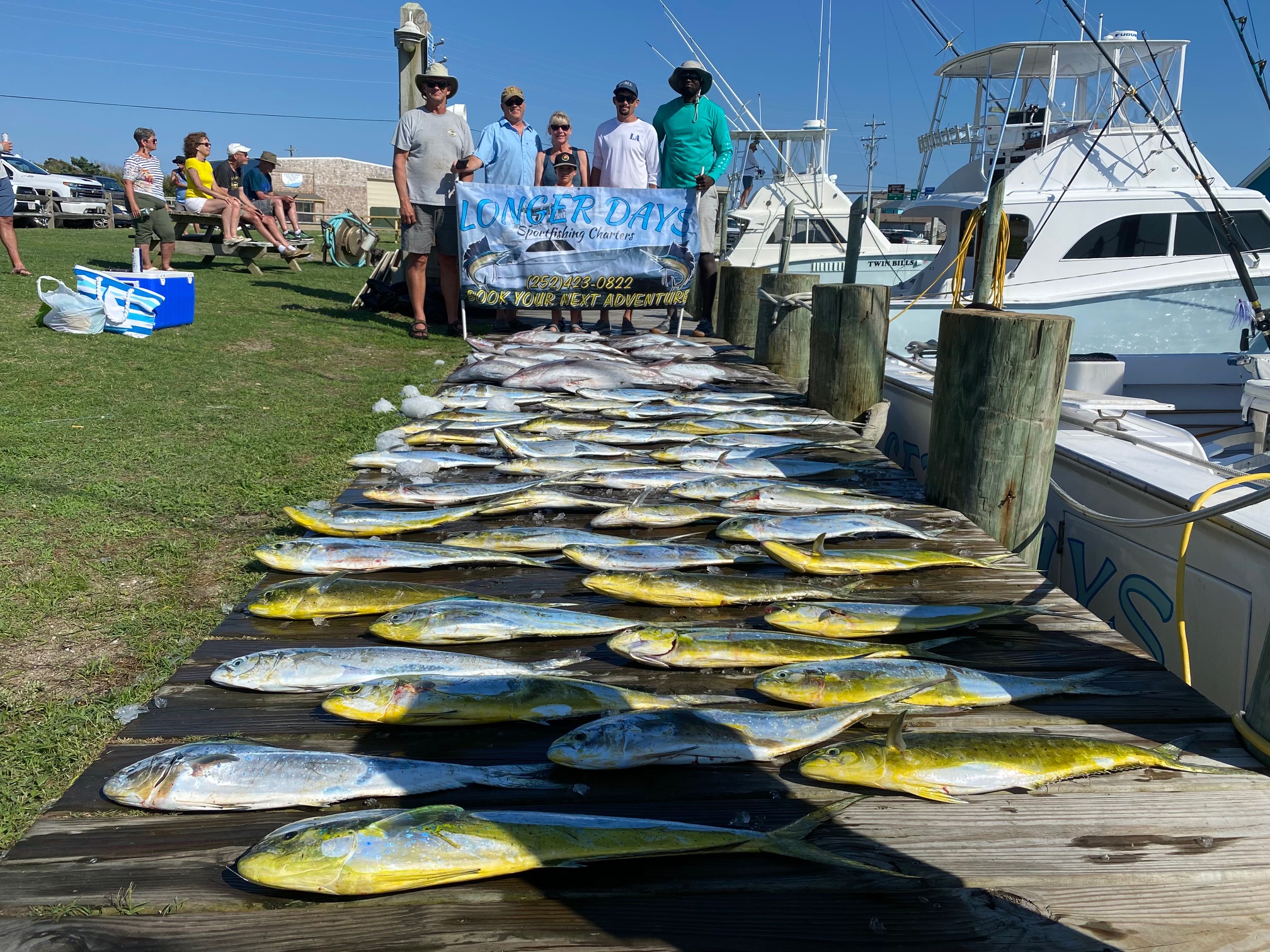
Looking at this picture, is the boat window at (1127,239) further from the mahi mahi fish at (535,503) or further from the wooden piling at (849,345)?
the mahi mahi fish at (535,503)

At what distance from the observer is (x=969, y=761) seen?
1989 mm

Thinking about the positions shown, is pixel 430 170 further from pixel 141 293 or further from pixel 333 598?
A: pixel 333 598

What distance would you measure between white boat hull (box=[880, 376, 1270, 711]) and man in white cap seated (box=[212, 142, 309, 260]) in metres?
14.3

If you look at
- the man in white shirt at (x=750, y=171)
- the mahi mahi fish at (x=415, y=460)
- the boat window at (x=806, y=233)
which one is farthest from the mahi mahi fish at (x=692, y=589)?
the man in white shirt at (x=750, y=171)

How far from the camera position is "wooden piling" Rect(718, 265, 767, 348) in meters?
9.08

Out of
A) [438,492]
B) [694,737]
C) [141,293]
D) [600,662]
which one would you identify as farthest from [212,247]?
[694,737]

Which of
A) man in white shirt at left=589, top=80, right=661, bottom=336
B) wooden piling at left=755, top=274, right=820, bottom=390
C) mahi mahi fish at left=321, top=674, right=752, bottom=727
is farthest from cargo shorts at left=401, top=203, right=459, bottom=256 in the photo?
mahi mahi fish at left=321, top=674, right=752, bottom=727

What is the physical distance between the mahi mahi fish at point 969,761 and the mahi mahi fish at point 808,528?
139cm

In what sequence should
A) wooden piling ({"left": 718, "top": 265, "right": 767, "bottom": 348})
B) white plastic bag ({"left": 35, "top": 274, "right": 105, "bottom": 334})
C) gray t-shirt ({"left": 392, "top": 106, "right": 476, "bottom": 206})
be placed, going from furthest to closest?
wooden piling ({"left": 718, "top": 265, "right": 767, "bottom": 348}) < gray t-shirt ({"left": 392, "top": 106, "right": 476, "bottom": 206}) < white plastic bag ({"left": 35, "top": 274, "right": 105, "bottom": 334})

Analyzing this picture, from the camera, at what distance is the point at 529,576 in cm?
317

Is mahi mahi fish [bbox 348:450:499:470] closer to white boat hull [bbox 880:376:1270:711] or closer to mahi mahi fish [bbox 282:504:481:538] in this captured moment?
mahi mahi fish [bbox 282:504:481:538]

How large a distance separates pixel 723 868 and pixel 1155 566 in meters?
2.80

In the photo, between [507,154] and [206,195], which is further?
[206,195]

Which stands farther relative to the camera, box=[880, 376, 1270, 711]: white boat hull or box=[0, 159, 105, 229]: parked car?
box=[0, 159, 105, 229]: parked car
